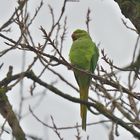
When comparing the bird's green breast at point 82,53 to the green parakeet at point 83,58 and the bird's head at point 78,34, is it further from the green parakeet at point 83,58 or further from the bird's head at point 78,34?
the bird's head at point 78,34

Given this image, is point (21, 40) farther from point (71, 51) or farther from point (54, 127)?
point (71, 51)

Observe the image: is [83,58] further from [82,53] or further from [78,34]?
[78,34]

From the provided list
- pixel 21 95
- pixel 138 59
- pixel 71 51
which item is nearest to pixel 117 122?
pixel 138 59

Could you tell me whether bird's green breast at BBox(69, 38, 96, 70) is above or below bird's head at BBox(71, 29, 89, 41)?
below

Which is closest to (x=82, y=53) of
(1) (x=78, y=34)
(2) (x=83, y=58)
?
(2) (x=83, y=58)

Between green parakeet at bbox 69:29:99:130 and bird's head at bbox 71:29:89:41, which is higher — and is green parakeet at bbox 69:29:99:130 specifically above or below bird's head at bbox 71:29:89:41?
below

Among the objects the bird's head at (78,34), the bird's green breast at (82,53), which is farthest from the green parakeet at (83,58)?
the bird's head at (78,34)

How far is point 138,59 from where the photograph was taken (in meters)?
2.55

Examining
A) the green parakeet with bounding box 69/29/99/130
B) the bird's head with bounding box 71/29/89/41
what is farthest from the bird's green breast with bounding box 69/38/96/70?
the bird's head with bounding box 71/29/89/41

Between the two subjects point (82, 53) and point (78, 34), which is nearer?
point (82, 53)

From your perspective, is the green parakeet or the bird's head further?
the bird's head

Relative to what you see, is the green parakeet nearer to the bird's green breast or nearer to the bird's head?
the bird's green breast

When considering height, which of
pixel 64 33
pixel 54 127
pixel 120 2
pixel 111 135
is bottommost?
pixel 54 127

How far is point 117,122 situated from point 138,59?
50cm
